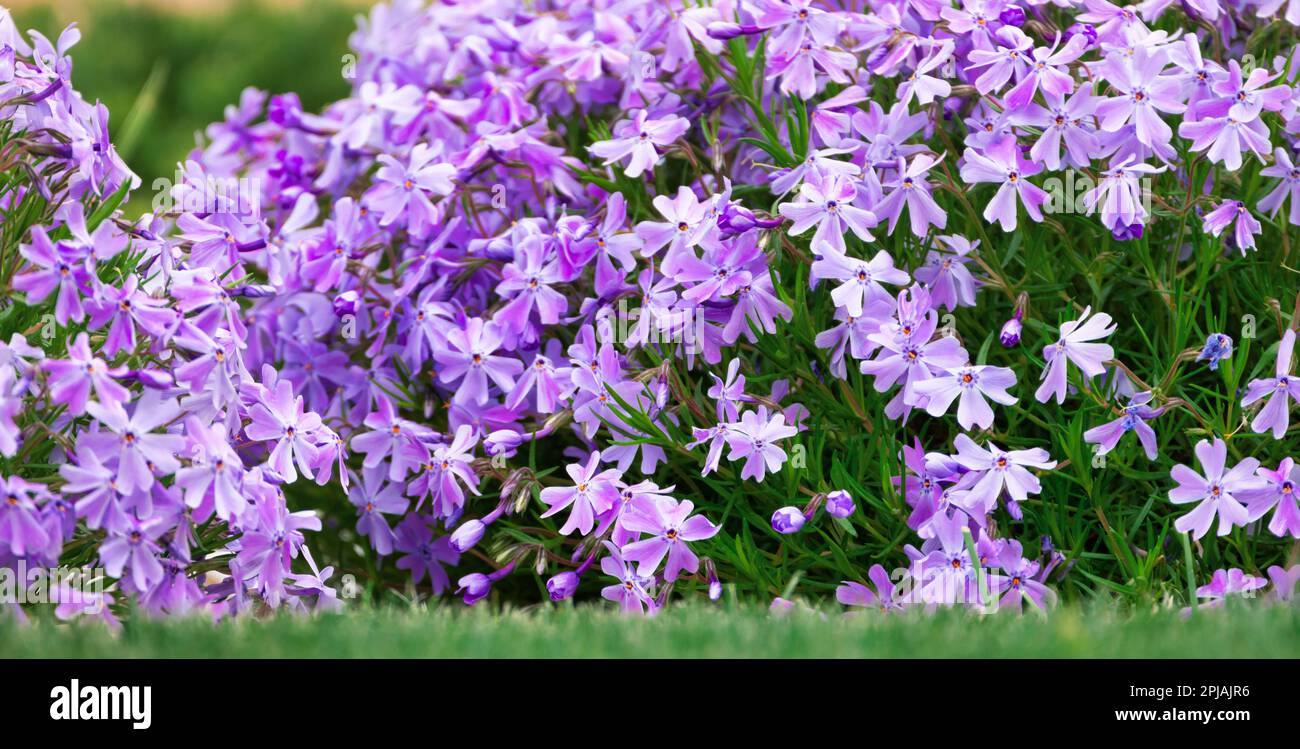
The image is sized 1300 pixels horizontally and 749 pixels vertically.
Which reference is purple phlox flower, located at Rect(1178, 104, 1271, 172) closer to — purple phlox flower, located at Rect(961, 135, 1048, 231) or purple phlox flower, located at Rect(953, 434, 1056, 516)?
purple phlox flower, located at Rect(961, 135, 1048, 231)

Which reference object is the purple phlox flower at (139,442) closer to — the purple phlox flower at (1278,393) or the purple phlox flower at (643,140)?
the purple phlox flower at (643,140)

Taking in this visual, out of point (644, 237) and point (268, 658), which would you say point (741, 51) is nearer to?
point (644, 237)

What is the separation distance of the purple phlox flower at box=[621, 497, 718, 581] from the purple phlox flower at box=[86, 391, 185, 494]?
0.73 metres

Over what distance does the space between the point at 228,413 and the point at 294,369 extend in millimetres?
695

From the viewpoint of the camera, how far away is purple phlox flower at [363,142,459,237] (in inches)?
A: 105

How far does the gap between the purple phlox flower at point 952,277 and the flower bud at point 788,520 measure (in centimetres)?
45

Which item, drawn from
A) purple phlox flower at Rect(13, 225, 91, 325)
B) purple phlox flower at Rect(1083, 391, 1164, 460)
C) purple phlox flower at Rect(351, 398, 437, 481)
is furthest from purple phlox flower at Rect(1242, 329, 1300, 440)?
purple phlox flower at Rect(13, 225, 91, 325)

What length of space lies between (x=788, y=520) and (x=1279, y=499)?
2.54ft

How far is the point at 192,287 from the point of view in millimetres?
2139

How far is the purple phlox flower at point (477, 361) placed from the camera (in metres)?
2.53

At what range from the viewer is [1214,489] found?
2.22m

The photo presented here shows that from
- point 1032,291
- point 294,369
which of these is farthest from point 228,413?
point 1032,291

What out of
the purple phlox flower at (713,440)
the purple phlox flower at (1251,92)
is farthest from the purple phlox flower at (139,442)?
the purple phlox flower at (1251,92)

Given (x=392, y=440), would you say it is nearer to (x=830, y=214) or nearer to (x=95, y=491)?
(x=95, y=491)
